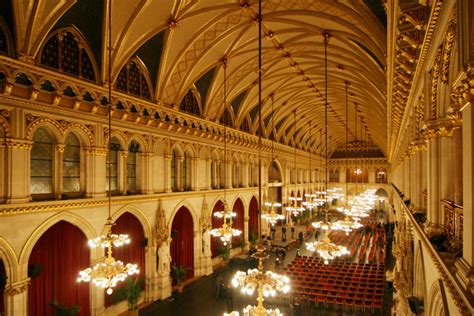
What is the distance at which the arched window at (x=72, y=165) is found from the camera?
10.2m

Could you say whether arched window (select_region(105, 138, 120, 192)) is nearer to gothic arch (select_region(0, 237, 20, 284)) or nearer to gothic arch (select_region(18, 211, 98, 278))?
gothic arch (select_region(18, 211, 98, 278))

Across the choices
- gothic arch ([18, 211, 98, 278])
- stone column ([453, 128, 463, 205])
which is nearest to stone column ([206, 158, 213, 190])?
gothic arch ([18, 211, 98, 278])

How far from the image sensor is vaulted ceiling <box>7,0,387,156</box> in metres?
8.93

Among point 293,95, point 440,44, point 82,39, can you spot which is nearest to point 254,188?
point 293,95

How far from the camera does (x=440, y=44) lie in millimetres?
4180

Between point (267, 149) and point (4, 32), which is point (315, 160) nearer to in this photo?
point (267, 149)

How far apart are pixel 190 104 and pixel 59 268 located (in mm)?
9370

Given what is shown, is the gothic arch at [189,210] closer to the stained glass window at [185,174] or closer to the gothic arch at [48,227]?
the stained glass window at [185,174]

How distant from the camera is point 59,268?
959cm

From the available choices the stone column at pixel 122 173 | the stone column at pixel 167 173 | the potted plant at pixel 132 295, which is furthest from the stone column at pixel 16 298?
the stone column at pixel 167 173

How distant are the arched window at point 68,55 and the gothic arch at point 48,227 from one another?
15.1ft

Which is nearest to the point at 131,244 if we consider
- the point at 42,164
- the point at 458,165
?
the point at 42,164

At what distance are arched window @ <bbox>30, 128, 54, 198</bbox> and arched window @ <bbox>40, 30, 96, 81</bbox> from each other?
2.10 metres

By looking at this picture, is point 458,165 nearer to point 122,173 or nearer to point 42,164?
point 42,164
